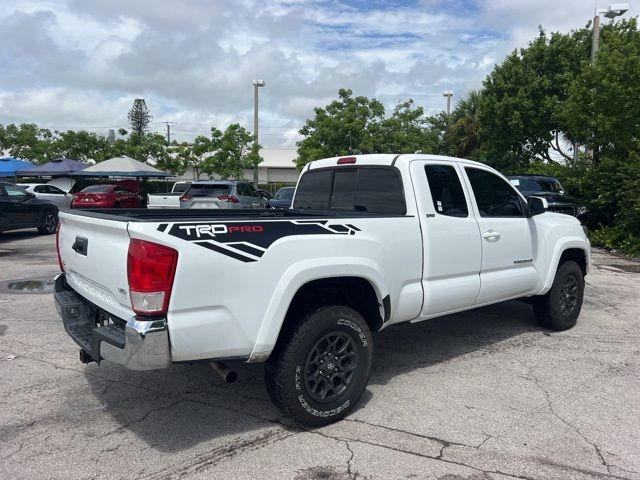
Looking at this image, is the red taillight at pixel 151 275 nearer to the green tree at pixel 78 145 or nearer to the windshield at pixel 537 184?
the windshield at pixel 537 184

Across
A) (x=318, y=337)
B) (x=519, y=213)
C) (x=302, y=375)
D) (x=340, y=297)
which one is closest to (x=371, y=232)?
(x=340, y=297)

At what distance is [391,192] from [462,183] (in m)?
0.79

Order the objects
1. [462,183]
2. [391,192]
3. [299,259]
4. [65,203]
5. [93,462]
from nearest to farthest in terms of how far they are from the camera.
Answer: [93,462]
[299,259]
[391,192]
[462,183]
[65,203]

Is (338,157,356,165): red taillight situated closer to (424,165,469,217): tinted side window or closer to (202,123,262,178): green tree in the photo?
(424,165,469,217): tinted side window

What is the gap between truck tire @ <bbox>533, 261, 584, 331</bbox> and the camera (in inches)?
245

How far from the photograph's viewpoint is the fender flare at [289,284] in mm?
3498

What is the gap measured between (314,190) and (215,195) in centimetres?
1145

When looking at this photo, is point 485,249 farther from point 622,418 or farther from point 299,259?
point 299,259

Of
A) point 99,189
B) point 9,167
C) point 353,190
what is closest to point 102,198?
point 99,189

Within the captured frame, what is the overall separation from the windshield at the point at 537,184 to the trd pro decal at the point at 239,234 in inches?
554

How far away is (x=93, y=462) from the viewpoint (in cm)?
343

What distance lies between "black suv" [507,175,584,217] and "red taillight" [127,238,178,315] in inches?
554

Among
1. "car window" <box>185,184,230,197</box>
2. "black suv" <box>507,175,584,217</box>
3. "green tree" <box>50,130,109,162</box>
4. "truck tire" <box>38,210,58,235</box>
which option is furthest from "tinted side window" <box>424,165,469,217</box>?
"green tree" <box>50,130,109,162</box>

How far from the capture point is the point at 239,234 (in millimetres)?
3381
